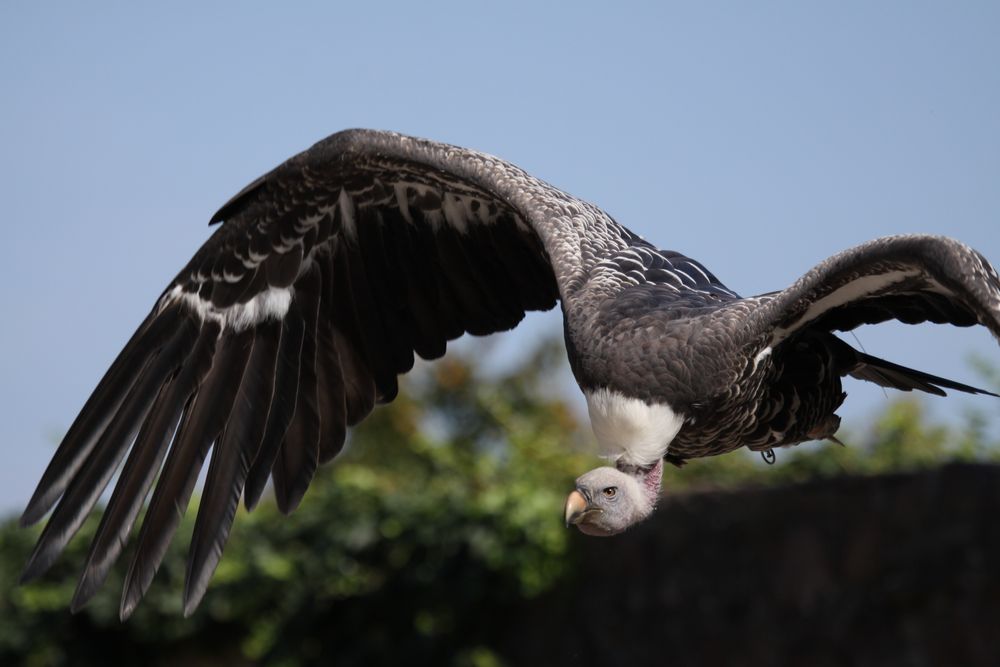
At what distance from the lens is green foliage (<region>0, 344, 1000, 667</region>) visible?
9703mm

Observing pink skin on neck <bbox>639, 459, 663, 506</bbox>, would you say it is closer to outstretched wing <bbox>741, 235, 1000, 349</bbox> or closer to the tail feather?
outstretched wing <bbox>741, 235, 1000, 349</bbox>

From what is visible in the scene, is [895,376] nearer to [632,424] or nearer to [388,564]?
[632,424]

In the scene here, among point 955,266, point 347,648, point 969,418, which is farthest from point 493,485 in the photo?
point 955,266

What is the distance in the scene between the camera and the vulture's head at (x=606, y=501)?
4.94 meters

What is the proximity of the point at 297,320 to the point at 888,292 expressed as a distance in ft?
8.78

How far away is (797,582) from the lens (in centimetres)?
838

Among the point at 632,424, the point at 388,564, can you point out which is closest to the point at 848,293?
the point at 632,424

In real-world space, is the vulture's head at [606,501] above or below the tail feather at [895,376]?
below

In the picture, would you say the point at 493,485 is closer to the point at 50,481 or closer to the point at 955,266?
the point at 50,481

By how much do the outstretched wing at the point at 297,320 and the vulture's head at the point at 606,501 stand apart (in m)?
0.95

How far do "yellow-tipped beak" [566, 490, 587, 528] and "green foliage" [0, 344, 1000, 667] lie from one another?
370 centimetres

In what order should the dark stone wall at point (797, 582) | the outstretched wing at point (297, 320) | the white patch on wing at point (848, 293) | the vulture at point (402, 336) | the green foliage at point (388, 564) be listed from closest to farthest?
1. the white patch on wing at point (848, 293)
2. the vulture at point (402, 336)
3. the outstretched wing at point (297, 320)
4. the dark stone wall at point (797, 582)
5. the green foliage at point (388, 564)

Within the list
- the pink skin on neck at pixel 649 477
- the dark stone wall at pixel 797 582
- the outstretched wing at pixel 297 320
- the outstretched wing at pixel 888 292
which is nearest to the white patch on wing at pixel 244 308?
the outstretched wing at pixel 297 320

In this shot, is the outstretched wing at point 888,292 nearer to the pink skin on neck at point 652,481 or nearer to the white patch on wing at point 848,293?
the white patch on wing at point 848,293
